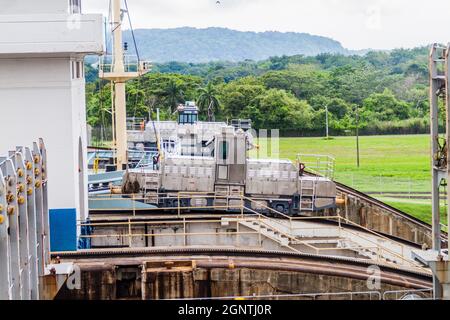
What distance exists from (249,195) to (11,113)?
9.36 metres

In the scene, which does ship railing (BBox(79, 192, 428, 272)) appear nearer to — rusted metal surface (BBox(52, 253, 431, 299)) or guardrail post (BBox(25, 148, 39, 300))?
rusted metal surface (BBox(52, 253, 431, 299))

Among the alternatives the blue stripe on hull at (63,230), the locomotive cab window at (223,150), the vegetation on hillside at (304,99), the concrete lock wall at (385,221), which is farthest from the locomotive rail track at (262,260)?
the vegetation on hillside at (304,99)

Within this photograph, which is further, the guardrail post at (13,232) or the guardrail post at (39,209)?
the guardrail post at (39,209)

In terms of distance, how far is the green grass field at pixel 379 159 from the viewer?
1817 inches

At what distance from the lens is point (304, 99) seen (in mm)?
77562

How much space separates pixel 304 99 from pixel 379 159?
23.5 meters

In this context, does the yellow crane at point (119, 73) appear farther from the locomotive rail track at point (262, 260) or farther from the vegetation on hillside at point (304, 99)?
the vegetation on hillside at point (304, 99)

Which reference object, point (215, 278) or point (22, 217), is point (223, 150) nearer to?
point (215, 278)

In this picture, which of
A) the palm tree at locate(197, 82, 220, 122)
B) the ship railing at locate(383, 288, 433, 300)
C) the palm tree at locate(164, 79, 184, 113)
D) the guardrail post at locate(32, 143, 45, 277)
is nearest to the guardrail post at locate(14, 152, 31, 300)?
the guardrail post at locate(32, 143, 45, 277)

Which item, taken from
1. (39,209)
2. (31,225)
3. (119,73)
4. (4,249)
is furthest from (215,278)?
(119,73)

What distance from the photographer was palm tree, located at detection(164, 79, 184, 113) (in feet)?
259

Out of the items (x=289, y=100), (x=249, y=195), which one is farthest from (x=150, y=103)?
(x=249, y=195)
